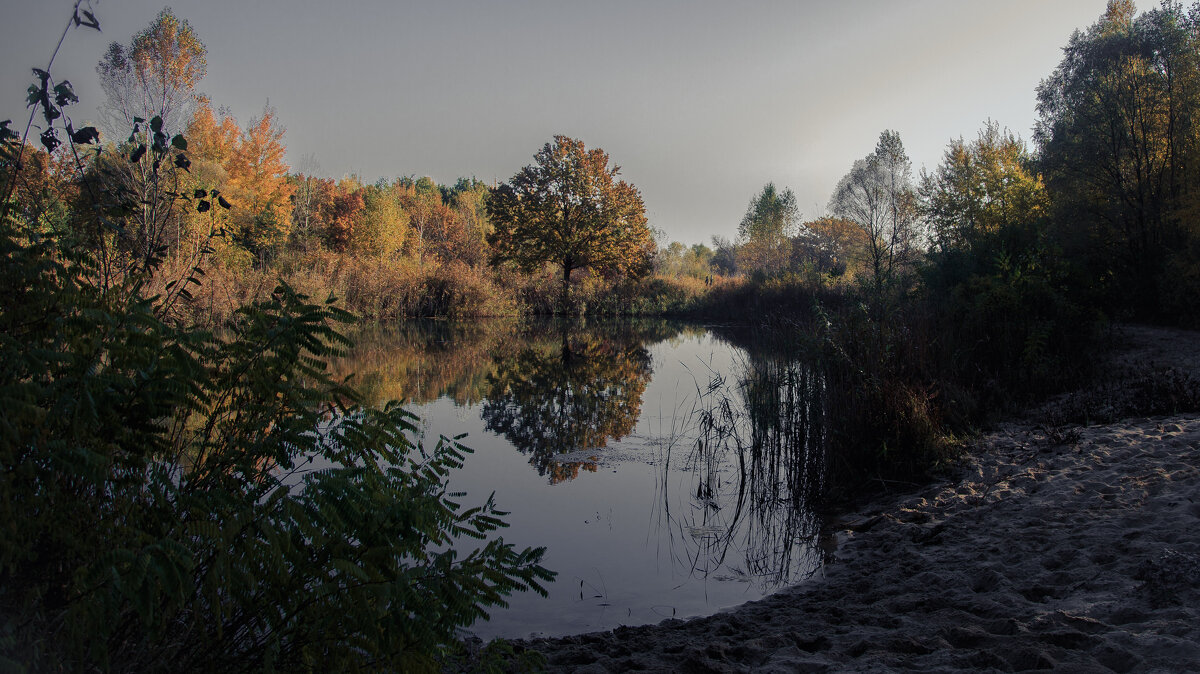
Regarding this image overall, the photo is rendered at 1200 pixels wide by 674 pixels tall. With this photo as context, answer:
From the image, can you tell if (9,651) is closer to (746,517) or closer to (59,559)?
(59,559)

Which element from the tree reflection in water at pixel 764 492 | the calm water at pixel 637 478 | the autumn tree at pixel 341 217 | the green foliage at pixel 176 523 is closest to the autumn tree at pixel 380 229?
the autumn tree at pixel 341 217

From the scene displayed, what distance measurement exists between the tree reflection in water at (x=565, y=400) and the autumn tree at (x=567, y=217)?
16.8 m

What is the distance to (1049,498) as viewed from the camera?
514 centimetres

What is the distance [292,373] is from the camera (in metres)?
2.43

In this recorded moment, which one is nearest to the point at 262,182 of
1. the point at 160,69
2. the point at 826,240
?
the point at 160,69

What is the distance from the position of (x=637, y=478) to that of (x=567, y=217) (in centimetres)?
3241

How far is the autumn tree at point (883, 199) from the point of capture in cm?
4466

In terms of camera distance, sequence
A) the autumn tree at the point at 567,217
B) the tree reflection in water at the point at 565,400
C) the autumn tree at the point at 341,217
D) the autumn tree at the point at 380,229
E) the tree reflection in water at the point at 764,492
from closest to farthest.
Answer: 1. the tree reflection in water at the point at 764,492
2. the tree reflection in water at the point at 565,400
3. the autumn tree at the point at 567,217
4. the autumn tree at the point at 380,229
5. the autumn tree at the point at 341,217

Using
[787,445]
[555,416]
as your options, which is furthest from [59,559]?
[555,416]

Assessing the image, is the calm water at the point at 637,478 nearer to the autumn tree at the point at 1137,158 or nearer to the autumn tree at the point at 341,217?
the autumn tree at the point at 1137,158

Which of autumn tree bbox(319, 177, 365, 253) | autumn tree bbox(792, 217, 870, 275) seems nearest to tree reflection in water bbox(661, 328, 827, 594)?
autumn tree bbox(319, 177, 365, 253)

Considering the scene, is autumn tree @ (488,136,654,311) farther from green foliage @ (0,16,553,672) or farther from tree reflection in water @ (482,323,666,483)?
green foliage @ (0,16,553,672)

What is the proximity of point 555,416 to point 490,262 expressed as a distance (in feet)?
97.3

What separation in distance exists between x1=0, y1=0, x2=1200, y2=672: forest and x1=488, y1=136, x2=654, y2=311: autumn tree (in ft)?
33.1
